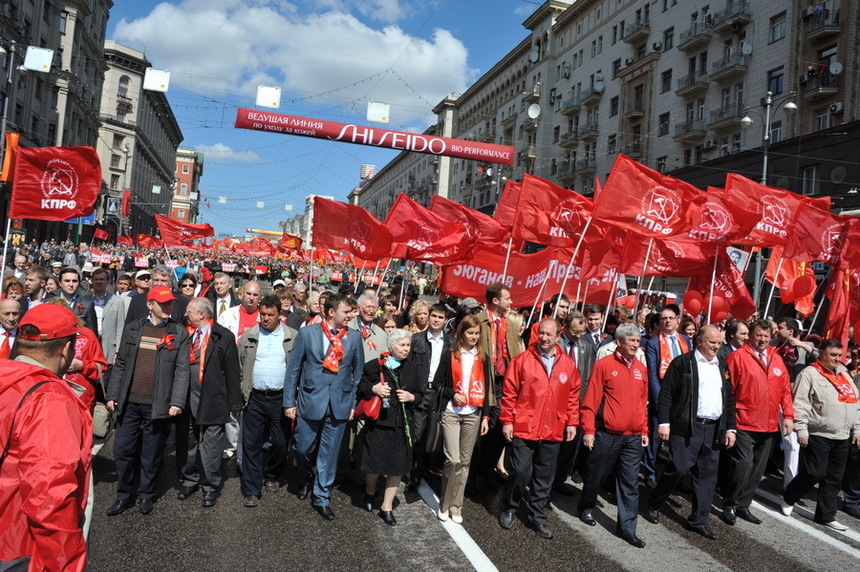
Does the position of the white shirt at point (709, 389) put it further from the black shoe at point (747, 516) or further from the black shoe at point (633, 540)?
the black shoe at point (633, 540)

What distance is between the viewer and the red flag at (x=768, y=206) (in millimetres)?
9938

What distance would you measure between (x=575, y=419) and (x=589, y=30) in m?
48.9

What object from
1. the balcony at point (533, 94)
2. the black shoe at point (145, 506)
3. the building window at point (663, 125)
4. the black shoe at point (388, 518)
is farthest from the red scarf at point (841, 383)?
the balcony at point (533, 94)

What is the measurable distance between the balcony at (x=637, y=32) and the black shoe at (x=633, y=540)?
41081 mm

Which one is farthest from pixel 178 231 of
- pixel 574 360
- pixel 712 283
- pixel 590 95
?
pixel 590 95

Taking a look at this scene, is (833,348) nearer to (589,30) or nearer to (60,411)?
(60,411)

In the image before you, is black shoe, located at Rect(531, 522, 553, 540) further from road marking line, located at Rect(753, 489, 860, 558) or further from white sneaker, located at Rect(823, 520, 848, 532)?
white sneaker, located at Rect(823, 520, 848, 532)

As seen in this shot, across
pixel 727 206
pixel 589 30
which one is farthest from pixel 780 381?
pixel 589 30

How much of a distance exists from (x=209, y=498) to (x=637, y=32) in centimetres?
4229

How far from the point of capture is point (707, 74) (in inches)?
1340

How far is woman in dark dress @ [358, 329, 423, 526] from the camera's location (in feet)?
17.9

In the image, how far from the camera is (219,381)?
5.62 meters

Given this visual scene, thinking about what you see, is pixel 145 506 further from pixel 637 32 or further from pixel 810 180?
pixel 637 32

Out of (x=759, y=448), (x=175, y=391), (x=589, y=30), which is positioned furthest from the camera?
(x=589, y=30)
